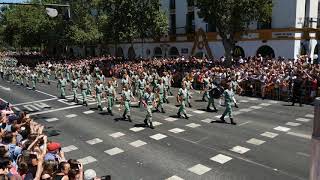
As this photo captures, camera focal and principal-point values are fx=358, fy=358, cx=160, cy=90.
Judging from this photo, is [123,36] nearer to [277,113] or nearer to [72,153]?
[277,113]

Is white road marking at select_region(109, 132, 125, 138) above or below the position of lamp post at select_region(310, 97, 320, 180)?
below

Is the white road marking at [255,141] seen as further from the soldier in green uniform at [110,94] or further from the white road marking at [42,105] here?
the white road marking at [42,105]

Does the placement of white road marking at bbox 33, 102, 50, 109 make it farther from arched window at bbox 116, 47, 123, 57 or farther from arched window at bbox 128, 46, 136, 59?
arched window at bbox 116, 47, 123, 57

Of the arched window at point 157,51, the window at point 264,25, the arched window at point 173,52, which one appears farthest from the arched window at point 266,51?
the arched window at point 157,51

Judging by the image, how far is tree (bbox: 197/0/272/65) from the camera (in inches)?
1030

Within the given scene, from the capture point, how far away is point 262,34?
3181 cm

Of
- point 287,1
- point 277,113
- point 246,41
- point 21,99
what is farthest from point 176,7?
point 277,113

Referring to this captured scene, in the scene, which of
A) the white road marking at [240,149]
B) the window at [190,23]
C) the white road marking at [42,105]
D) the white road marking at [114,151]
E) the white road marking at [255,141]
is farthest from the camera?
the window at [190,23]

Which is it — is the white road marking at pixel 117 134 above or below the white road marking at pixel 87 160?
above

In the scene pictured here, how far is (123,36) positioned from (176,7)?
8011 millimetres

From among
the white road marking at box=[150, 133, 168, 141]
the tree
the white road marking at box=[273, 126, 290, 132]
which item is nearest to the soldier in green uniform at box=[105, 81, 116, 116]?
the white road marking at box=[150, 133, 168, 141]

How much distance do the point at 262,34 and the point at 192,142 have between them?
73.5 ft

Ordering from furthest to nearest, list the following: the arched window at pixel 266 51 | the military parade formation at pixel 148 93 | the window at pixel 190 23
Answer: the window at pixel 190 23 → the arched window at pixel 266 51 → the military parade formation at pixel 148 93

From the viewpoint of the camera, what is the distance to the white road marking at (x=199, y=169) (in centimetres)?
930
